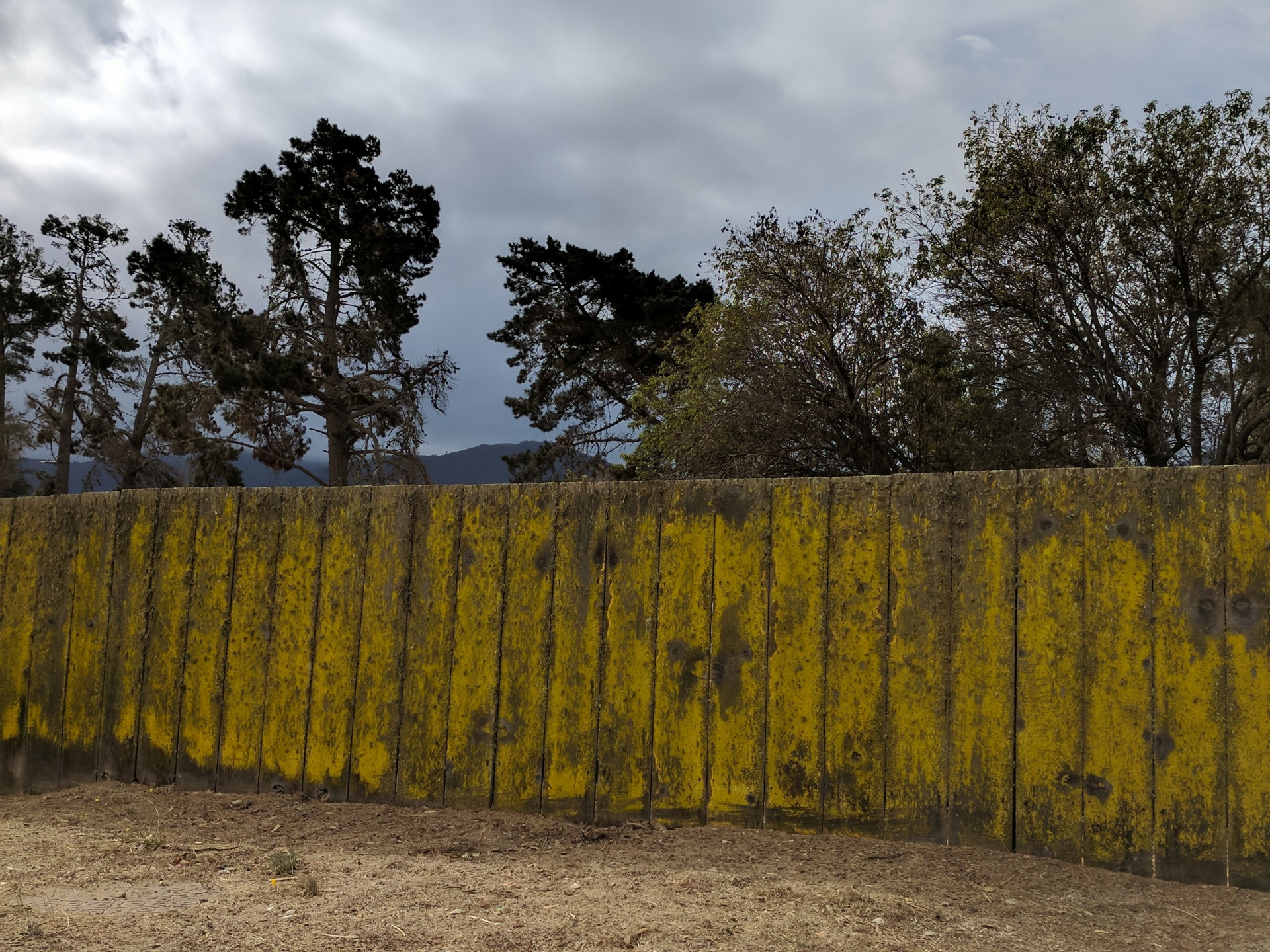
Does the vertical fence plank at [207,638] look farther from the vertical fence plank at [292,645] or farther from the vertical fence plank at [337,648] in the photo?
the vertical fence plank at [337,648]

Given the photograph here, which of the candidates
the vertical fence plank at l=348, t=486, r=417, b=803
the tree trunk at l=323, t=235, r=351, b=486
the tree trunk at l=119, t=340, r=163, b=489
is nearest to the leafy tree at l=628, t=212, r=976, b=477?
the vertical fence plank at l=348, t=486, r=417, b=803

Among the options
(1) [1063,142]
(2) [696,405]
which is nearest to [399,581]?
(2) [696,405]

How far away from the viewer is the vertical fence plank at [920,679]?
358cm

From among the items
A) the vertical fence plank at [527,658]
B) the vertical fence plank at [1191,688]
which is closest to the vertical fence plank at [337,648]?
the vertical fence plank at [527,658]

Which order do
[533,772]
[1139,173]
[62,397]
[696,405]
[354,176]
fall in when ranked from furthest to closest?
[62,397] < [354,176] < [696,405] < [1139,173] < [533,772]

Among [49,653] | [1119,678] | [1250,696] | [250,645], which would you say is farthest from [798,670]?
[49,653]

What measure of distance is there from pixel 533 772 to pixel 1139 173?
12014mm

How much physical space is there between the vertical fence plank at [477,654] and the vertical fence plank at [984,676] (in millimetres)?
1908

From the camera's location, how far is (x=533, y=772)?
404 centimetres

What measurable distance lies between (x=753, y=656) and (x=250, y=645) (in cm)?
251

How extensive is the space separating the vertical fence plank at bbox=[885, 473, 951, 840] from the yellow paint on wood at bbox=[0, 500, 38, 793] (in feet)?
15.2

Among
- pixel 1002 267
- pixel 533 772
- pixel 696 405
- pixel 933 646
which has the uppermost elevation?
pixel 1002 267

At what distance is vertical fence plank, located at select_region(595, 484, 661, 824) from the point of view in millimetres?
3883

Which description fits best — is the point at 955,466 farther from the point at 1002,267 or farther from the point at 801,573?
the point at 801,573
